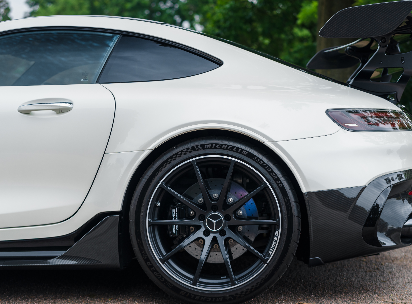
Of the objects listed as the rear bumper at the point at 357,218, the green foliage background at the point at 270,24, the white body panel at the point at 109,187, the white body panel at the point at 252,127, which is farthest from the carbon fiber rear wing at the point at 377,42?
the green foliage background at the point at 270,24

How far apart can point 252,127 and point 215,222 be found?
1.83ft

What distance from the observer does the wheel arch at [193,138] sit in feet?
7.32

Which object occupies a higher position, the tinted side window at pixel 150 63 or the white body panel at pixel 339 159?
the tinted side window at pixel 150 63

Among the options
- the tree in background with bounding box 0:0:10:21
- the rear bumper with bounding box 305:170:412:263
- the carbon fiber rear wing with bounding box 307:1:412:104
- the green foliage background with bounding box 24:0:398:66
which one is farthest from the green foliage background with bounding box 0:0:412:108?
the tree in background with bounding box 0:0:10:21

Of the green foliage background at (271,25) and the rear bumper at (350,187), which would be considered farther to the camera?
the green foliage background at (271,25)

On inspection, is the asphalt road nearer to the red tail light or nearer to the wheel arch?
the wheel arch

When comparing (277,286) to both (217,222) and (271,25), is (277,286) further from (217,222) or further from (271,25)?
(271,25)

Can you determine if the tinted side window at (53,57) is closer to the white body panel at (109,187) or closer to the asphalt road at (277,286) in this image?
the white body panel at (109,187)

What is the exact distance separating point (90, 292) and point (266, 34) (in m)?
11.3

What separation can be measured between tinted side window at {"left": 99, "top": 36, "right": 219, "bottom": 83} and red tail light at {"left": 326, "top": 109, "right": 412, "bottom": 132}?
0.77 metres

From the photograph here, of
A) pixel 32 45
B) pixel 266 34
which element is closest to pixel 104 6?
pixel 266 34

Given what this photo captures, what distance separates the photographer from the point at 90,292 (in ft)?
8.36

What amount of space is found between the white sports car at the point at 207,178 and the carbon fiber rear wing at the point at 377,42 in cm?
1

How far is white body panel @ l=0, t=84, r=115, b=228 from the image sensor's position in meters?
2.23
